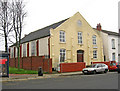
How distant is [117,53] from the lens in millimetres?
37750

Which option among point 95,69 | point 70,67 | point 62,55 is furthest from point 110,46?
point 95,69

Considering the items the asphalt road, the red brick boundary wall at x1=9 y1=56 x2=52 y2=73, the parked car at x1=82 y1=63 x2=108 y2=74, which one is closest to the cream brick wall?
the red brick boundary wall at x1=9 y1=56 x2=52 y2=73

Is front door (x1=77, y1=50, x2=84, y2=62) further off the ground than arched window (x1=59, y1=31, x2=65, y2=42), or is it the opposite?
arched window (x1=59, y1=31, x2=65, y2=42)

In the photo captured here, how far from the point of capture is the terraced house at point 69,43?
2748cm

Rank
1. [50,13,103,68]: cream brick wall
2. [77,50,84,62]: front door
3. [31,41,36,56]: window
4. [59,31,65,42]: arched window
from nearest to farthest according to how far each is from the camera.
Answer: [50,13,103,68]: cream brick wall < [59,31,65,42]: arched window < [77,50,84,62]: front door < [31,41,36,56]: window

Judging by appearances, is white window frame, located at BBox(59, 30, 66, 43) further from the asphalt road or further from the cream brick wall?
the asphalt road

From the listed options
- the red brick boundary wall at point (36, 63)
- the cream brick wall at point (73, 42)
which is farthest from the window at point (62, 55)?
the red brick boundary wall at point (36, 63)

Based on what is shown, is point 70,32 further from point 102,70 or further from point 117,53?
Result: point 117,53

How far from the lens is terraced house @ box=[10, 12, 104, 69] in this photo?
27.5 m

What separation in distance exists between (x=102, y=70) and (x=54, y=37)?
938cm

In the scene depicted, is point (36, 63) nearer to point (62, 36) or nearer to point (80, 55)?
point (62, 36)

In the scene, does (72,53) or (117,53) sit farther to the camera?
(117,53)

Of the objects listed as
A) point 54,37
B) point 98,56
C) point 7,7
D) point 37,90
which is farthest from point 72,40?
point 37,90

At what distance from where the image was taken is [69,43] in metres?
29.4
